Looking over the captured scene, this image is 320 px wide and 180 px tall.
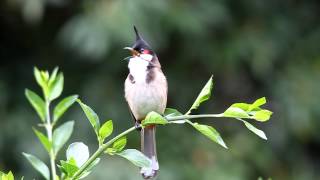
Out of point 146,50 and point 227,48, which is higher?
point 146,50

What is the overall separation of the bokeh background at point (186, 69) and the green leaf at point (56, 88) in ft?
12.2

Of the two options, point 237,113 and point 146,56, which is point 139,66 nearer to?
point 146,56

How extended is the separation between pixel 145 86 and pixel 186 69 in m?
3.87

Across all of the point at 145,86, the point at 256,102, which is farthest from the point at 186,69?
the point at 256,102

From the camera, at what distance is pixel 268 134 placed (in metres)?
5.98

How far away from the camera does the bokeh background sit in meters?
5.39

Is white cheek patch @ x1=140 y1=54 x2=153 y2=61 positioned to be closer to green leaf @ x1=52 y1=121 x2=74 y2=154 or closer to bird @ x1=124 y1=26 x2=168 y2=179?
bird @ x1=124 y1=26 x2=168 y2=179

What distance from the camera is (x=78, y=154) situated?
1.34m

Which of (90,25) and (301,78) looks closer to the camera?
(90,25)

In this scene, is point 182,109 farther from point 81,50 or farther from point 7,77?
point 7,77

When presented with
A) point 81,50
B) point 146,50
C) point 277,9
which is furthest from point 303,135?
point 146,50

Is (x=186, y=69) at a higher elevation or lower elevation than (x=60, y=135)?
lower

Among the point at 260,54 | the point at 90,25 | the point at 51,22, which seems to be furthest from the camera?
the point at 51,22

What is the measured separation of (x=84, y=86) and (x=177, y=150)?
0.96 metres
